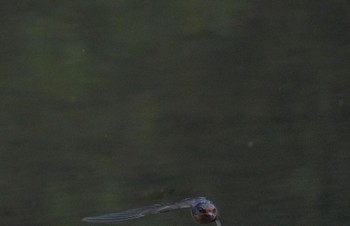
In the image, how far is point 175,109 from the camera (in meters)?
6.98

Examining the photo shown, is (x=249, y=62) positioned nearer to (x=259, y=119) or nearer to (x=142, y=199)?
(x=259, y=119)

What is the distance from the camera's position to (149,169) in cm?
695

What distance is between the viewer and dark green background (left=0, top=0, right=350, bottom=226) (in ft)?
22.1

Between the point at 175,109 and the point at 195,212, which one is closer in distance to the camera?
the point at 195,212

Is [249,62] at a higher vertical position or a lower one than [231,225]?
higher

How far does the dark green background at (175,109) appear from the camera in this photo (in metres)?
6.73

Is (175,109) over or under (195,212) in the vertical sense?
under

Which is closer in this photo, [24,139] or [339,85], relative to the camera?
[24,139]

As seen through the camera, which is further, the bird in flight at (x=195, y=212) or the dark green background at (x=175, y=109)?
the dark green background at (x=175, y=109)

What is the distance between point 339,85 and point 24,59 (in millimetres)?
2019

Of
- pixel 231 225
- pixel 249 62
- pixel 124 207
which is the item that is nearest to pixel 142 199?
pixel 124 207

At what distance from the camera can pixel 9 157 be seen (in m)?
6.70

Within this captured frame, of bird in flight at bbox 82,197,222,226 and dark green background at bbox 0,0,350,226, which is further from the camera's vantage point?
dark green background at bbox 0,0,350,226

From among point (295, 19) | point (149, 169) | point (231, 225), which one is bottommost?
point (231, 225)
